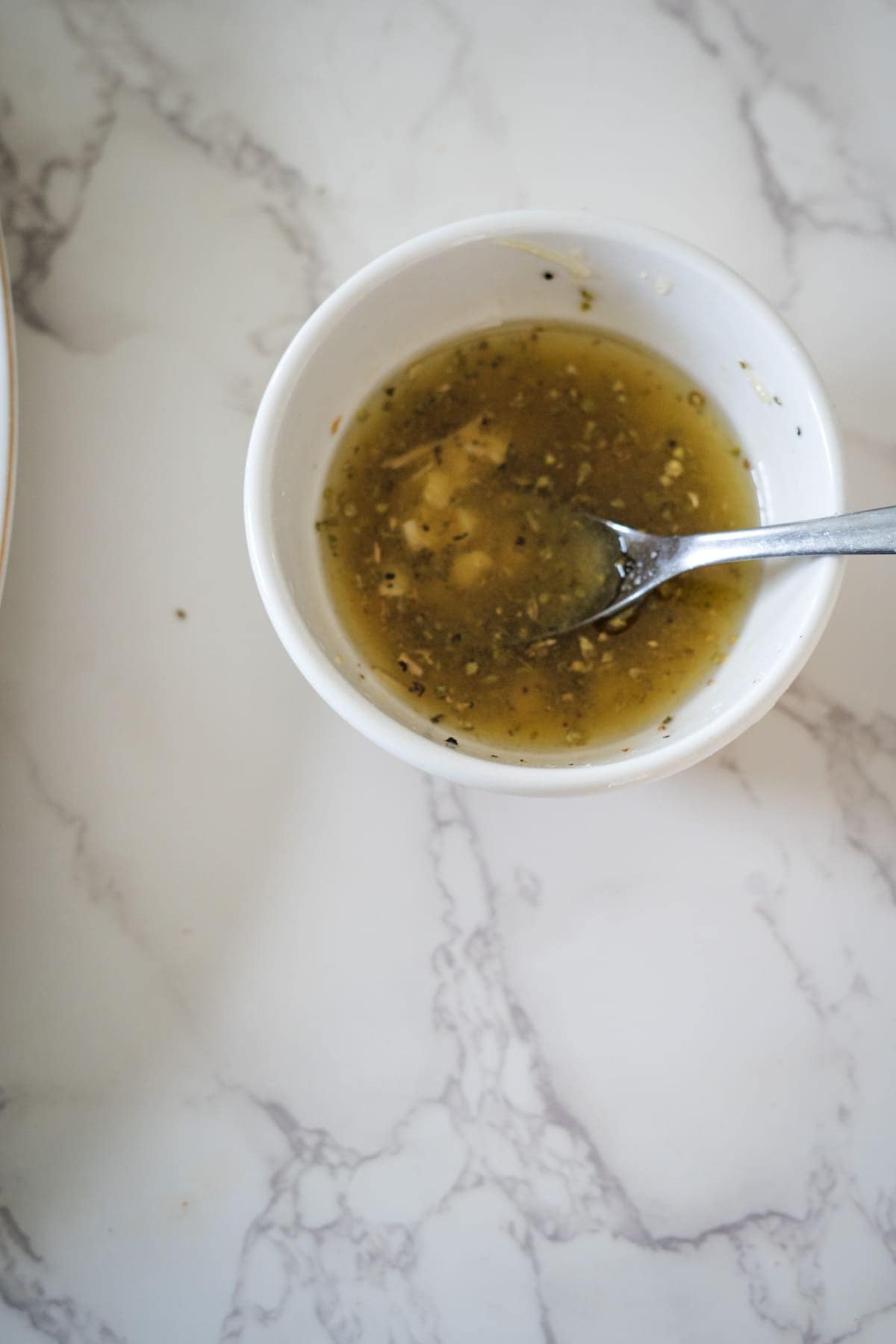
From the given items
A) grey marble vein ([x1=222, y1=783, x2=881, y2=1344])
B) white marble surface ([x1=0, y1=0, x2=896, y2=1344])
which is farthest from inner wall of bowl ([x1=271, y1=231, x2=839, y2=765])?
grey marble vein ([x1=222, y1=783, x2=881, y2=1344])

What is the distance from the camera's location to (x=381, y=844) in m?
0.96

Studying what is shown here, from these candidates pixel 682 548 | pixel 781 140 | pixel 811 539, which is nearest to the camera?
pixel 811 539

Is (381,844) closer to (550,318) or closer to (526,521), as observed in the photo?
(526,521)

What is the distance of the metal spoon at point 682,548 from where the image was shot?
Answer: 77cm

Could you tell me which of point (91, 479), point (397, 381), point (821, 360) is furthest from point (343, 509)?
point (821, 360)

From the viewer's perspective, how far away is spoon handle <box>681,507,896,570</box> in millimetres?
761

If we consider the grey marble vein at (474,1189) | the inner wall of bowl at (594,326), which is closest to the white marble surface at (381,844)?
the grey marble vein at (474,1189)

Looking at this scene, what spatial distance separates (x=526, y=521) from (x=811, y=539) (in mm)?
246

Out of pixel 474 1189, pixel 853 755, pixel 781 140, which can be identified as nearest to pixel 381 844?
pixel 474 1189

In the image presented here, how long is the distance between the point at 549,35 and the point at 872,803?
725 mm

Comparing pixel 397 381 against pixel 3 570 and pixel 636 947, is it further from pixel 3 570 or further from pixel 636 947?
pixel 636 947

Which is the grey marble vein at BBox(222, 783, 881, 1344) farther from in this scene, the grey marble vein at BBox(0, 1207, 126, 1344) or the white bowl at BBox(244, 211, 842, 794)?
the white bowl at BBox(244, 211, 842, 794)

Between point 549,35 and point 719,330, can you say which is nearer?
point 719,330

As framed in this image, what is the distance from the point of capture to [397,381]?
96cm
